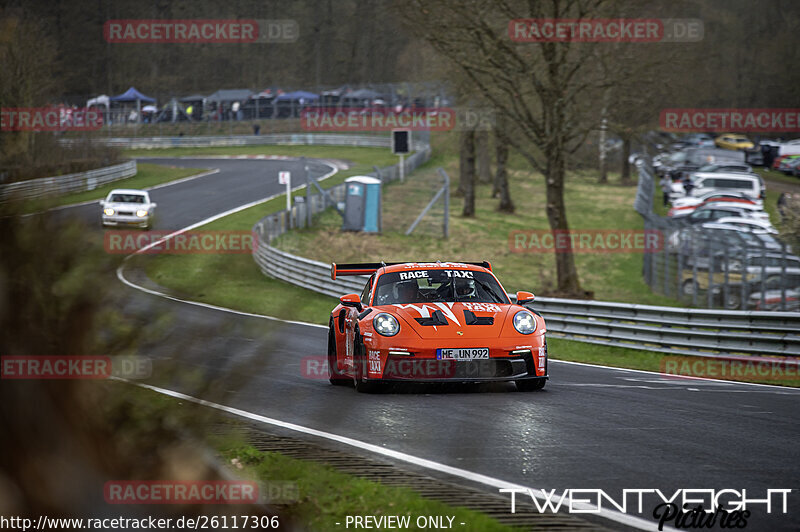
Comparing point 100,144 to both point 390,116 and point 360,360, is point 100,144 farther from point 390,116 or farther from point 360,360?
point 360,360

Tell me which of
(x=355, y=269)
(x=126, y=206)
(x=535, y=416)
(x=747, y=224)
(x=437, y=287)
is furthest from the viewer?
(x=126, y=206)

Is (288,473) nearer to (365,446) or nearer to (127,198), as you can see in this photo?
(365,446)

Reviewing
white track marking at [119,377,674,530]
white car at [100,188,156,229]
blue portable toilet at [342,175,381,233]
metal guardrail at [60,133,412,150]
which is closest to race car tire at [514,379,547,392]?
white track marking at [119,377,674,530]

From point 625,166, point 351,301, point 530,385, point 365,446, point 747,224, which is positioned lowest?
point 747,224

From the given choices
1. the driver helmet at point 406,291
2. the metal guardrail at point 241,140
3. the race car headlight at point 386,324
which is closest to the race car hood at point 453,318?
the race car headlight at point 386,324

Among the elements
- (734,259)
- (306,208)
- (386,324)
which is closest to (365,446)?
(386,324)

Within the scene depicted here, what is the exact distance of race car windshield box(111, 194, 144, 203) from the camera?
110 ft

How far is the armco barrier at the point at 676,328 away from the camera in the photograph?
14984mm

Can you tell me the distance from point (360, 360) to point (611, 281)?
69.5 feet

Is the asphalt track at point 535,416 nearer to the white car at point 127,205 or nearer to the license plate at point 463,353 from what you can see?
the license plate at point 463,353

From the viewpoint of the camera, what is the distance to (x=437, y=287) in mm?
11695

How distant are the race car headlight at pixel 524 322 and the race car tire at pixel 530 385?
1.95 ft

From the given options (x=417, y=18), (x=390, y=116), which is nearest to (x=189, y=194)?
(x=417, y=18)

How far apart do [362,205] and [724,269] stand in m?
18.5
